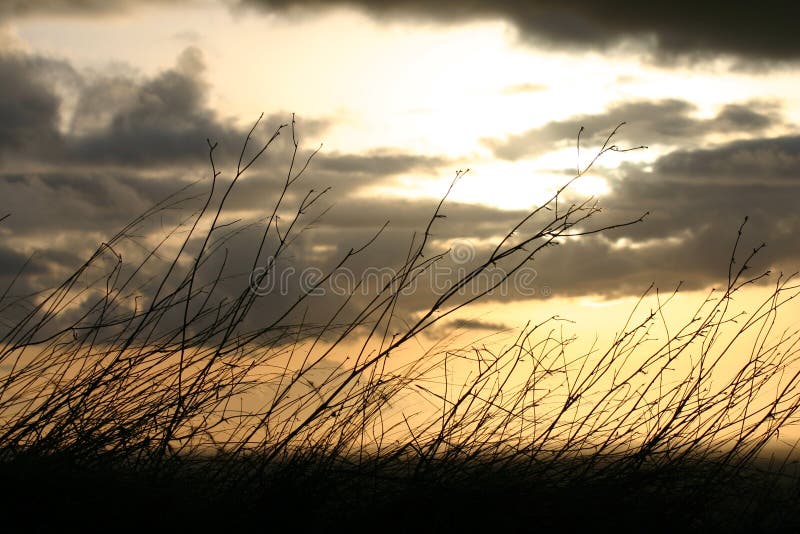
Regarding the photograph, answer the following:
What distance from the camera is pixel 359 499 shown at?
2.50 meters

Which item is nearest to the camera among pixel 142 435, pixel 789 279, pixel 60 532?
pixel 60 532

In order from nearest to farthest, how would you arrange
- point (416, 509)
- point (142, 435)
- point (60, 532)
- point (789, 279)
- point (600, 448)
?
point (60, 532), point (416, 509), point (142, 435), point (600, 448), point (789, 279)

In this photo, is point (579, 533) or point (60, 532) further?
point (579, 533)

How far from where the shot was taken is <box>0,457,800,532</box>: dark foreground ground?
7.25 ft

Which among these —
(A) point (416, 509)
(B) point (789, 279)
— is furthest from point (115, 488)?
(B) point (789, 279)

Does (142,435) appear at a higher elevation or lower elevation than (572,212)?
lower

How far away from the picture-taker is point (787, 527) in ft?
9.41

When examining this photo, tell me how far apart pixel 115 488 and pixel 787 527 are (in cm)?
218

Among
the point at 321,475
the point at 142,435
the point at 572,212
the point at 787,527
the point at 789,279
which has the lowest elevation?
the point at 787,527

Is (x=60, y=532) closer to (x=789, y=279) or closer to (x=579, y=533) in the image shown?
(x=579, y=533)

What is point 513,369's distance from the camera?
9.62 ft

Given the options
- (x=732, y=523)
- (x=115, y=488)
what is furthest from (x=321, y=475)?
(x=732, y=523)

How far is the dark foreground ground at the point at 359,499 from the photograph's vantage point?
221 cm

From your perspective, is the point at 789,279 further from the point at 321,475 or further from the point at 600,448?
the point at 321,475
